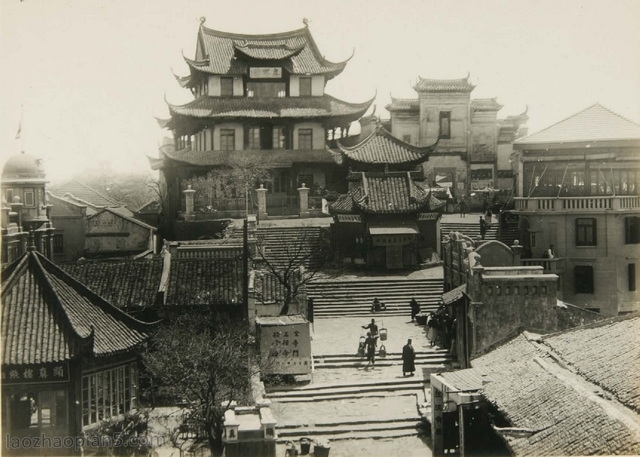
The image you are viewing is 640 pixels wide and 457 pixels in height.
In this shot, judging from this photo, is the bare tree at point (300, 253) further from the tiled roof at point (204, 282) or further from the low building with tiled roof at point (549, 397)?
the low building with tiled roof at point (549, 397)

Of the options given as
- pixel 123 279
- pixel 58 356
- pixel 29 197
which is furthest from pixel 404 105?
pixel 58 356

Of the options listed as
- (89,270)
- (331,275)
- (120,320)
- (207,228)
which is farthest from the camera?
(207,228)

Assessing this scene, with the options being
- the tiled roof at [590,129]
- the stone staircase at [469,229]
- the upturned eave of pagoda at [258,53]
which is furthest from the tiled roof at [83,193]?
the tiled roof at [590,129]

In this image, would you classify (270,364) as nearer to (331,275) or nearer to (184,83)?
(331,275)

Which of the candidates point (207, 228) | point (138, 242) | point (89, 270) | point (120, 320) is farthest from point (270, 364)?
point (138, 242)

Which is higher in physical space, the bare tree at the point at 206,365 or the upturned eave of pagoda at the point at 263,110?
the upturned eave of pagoda at the point at 263,110

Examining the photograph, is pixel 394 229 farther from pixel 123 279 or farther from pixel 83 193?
pixel 83 193
